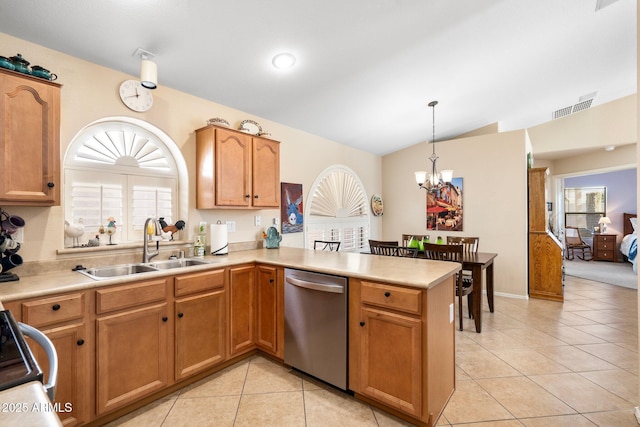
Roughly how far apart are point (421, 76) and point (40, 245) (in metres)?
3.65

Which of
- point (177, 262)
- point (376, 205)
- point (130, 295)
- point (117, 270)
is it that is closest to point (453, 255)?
point (376, 205)

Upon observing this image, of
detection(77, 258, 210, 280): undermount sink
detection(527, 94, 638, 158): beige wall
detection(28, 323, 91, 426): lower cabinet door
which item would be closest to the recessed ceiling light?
detection(77, 258, 210, 280): undermount sink

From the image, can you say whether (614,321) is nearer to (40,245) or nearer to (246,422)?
(246,422)

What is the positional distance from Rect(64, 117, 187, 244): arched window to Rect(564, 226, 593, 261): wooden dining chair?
9677mm

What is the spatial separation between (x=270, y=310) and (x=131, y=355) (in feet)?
3.34

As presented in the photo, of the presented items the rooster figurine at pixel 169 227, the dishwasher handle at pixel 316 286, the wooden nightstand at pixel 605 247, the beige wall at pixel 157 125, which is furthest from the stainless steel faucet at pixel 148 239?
the wooden nightstand at pixel 605 247

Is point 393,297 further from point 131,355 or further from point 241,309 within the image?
point 131,355

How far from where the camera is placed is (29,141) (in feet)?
5.91

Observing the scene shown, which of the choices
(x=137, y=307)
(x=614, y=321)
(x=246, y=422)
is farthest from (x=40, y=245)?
(x=614, y=321)

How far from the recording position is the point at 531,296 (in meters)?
4.60

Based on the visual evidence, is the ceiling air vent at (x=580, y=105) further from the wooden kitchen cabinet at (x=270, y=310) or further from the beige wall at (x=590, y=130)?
the wooden kitchen cabinet at (x=270, y=310)

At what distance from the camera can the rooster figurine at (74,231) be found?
220cm

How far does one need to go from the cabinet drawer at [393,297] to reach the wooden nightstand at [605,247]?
8.99 m

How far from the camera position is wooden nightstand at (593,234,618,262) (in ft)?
25.0
